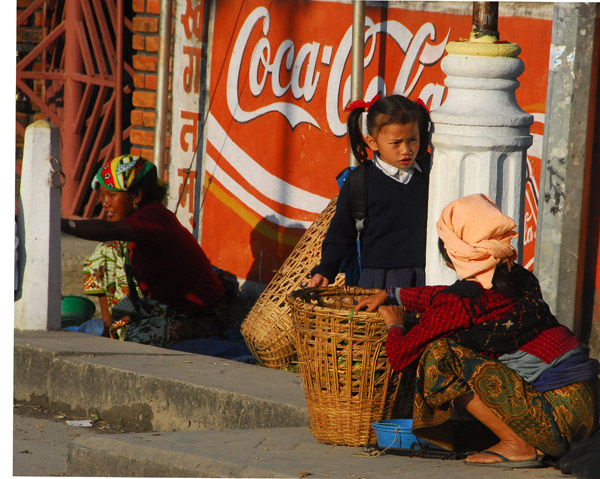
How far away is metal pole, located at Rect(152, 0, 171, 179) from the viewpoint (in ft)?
27.3

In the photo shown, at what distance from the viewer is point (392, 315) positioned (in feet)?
13.1

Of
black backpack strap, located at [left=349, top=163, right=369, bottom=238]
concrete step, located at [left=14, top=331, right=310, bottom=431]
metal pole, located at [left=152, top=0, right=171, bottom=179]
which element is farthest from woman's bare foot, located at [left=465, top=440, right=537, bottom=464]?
metal pole, located at [left=152, top=0, right=171, bottom=179]

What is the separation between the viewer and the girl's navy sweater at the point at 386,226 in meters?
4.80

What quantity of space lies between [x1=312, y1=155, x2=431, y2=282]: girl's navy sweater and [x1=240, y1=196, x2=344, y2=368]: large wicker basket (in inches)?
44.7

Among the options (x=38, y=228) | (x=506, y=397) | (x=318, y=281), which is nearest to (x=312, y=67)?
(x=38, y=228)

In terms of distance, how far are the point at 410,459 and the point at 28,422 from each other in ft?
8.24

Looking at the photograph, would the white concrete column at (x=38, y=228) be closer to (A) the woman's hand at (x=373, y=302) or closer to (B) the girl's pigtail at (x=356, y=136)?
(B) the girl's pigtail at (x=356, y=136)

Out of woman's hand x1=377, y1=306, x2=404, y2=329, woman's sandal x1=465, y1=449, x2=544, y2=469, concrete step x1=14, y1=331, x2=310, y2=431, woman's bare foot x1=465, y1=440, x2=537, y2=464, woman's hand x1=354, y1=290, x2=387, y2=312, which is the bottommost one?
concrete step x1=14, y1=331, x2=310, y2=431

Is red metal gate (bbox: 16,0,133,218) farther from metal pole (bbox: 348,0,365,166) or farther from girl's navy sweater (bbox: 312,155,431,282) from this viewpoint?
girl's navy sweater (bbox: 312,155,431,282)

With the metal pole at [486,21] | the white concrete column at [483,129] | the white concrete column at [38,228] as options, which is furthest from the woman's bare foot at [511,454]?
the white concrete column at [38,228]

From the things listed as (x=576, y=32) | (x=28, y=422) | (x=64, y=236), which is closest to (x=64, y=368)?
(x=28, y=422)

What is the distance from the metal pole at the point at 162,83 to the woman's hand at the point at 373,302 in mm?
4690

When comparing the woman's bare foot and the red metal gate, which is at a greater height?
the red metal gate

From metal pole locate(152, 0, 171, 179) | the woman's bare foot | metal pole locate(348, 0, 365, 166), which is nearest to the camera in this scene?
the woman's bare foot
